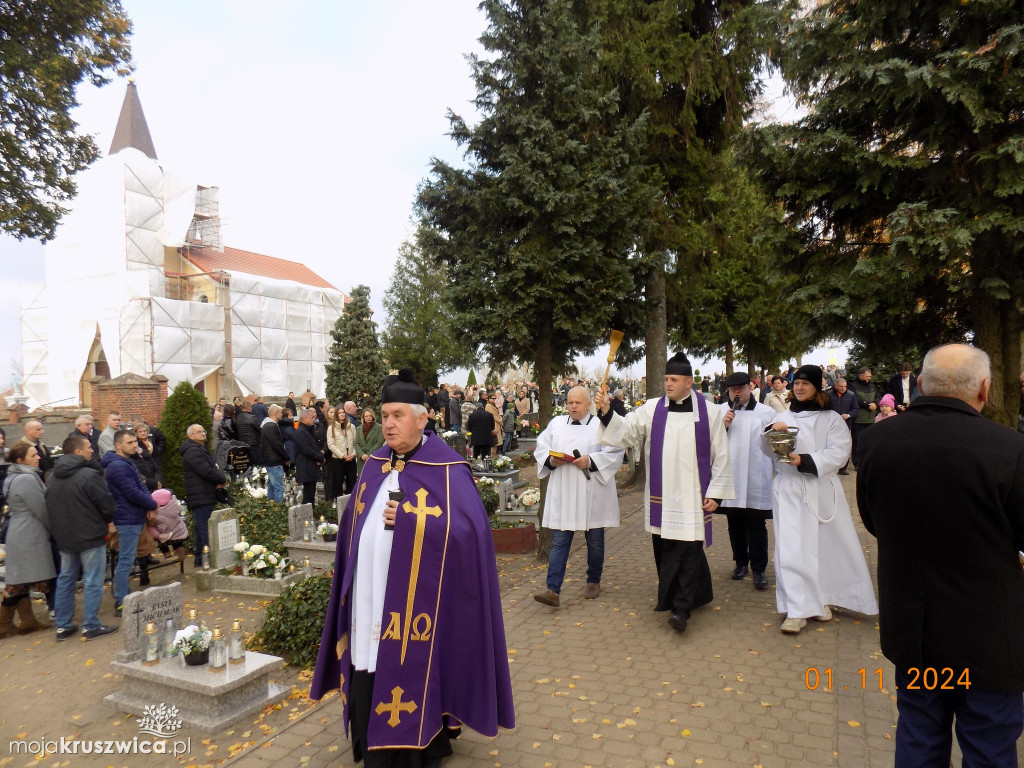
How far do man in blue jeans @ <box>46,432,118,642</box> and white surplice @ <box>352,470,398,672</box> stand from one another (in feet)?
14.8

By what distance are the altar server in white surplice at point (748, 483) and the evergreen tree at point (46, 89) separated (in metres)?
12.9

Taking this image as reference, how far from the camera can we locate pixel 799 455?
229 inches

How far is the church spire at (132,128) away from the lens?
122ft

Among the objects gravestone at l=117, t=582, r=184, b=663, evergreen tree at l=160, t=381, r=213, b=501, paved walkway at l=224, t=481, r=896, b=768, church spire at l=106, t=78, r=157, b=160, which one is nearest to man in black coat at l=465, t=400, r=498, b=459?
evergreen tree at l=160, t=381, r=213, b=501

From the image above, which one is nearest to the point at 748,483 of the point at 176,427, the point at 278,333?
the point at 176,427

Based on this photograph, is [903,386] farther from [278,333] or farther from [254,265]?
[254,265]

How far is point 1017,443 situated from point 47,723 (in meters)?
6.33

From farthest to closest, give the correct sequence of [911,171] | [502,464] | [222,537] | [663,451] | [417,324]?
[417,324]
[502,464]
[222,537]
[663,451]
[911,171]

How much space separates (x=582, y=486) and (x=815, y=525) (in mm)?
2110

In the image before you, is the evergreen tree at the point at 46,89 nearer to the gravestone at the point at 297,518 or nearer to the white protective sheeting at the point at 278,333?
the gravestone at the point at 297,518

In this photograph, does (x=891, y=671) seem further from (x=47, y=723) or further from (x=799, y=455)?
(x=47, y=723)

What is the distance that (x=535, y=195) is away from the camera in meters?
8.70
